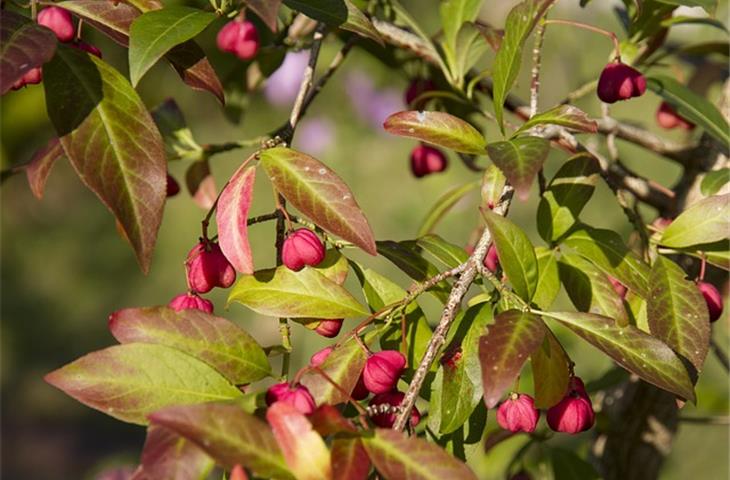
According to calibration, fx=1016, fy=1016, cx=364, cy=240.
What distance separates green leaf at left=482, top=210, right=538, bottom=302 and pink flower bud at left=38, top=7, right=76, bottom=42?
33cm

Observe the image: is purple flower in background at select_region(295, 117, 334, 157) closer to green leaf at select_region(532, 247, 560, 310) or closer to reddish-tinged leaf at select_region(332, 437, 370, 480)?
green leaf at select_region(532, 247, 560, 310)

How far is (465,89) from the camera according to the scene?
46.9 inches

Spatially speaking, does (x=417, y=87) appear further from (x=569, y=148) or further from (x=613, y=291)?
(x=613, y=291)

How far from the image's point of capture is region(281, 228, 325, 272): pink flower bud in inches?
29.1

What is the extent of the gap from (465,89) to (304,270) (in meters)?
0.50

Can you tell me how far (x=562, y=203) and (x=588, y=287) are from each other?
0.08 m

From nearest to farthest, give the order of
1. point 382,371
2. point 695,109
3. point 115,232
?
point 382,371 → point 695,109 → point 115,232

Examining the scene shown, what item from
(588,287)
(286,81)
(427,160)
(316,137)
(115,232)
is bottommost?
(115,232)

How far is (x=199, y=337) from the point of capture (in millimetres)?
691

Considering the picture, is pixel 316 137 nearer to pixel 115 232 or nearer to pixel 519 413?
pixel 115 232

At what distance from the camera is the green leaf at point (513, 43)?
710mm

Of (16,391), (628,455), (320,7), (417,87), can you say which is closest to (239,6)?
(320,7)

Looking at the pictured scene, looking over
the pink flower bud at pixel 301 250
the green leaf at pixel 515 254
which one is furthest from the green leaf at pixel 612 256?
the pink flower bud at pixel 301 250

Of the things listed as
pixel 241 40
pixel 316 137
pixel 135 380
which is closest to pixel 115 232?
pixel 316 137
